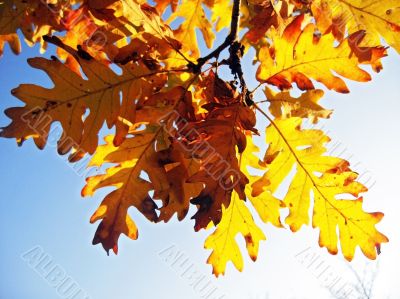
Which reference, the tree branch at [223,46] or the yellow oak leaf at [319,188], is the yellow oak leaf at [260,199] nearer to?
the yellow oak leaf at [319,188]

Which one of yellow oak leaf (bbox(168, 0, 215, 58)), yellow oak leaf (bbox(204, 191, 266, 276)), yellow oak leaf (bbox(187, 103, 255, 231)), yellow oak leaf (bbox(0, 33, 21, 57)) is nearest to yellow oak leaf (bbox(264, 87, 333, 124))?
yellow oak leaf (bbox(187, 103, 255, 231))

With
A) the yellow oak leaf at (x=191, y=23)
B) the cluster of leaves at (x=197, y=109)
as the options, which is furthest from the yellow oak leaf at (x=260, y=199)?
the yellow oak leaf at (x=191, y=23)

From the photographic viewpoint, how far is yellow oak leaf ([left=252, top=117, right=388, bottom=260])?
159cm

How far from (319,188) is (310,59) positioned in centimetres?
56

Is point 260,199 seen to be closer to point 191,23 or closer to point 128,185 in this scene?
point 128,185

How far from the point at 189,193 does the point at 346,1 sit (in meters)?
1.06

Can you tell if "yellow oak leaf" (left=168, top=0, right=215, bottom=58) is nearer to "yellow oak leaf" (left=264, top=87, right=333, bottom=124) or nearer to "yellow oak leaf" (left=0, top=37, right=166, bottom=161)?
"yellow oak leaf" (left=264, top=87, right=333, bottom=124)

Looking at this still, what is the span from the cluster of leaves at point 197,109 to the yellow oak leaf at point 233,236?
9 centimetres

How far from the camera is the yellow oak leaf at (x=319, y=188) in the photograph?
1592 millimetres

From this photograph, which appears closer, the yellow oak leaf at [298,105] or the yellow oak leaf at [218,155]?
the yellow oak leaf at [218,155]

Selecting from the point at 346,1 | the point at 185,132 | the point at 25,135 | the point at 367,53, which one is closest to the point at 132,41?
the point at 185,132

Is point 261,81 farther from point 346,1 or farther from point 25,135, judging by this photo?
point 25,135

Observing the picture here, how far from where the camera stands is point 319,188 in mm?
1639

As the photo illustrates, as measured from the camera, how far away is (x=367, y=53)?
1.33 metres
